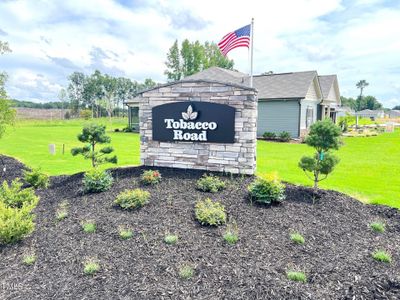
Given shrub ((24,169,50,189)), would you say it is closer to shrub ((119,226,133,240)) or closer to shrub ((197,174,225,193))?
shrub ((119,226,133,240))

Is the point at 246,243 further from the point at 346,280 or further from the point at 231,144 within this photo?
the point at 231,144

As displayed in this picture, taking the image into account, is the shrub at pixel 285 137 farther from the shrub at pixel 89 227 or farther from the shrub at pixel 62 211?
the shrub at pixel 89 227

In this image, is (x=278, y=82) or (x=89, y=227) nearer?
(x=89, y=227)

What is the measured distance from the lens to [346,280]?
3.12 metres

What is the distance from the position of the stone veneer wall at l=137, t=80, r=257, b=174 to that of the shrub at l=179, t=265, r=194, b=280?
3.38m

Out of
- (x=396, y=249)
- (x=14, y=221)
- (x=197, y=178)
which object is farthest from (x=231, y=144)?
(x=14, y=221)

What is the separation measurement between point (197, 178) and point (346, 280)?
12.3ft

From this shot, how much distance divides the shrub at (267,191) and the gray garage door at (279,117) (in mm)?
14315

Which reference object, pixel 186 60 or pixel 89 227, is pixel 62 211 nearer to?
pixel 89 227

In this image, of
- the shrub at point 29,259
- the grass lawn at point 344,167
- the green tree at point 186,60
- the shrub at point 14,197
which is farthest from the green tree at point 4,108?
the green tree at point 186,60

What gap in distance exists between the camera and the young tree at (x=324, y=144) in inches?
212

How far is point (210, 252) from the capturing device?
3643mm

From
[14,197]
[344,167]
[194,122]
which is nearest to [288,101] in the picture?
[344,167]

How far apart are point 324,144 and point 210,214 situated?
2.83 metres
